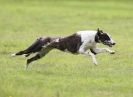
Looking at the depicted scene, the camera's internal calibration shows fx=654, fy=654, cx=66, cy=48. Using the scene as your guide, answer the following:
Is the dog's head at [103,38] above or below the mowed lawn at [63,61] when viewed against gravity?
above

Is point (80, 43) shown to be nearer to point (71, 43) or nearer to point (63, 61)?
point (71, 43)

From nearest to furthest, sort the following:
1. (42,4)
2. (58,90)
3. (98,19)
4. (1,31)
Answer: (58,90)
(1,31)
(98,19)
(42,4)

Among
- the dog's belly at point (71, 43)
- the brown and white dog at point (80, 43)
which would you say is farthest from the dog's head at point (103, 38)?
the dog's belly at point (71, 43)

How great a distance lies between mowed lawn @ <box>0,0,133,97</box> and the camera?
534 inches

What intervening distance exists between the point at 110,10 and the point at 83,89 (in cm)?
2922

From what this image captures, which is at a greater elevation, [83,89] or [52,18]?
[83,89]

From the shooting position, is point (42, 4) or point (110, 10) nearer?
point (110, 10)

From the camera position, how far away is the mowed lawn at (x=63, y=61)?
13.6 metres

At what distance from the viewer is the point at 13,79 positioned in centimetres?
1487

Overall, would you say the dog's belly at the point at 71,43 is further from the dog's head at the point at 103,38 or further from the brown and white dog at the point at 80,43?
the dog's head at the point at 103,38

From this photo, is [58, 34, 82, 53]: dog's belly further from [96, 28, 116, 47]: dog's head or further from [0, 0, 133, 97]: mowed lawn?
[0, 0, 133, 97]: mowed lawn

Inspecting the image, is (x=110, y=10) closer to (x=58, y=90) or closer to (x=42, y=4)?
(x=42, y=4)

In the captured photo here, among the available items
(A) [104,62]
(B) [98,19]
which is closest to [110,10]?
(B) [98,19]

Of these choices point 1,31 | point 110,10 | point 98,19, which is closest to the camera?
point 1,31
